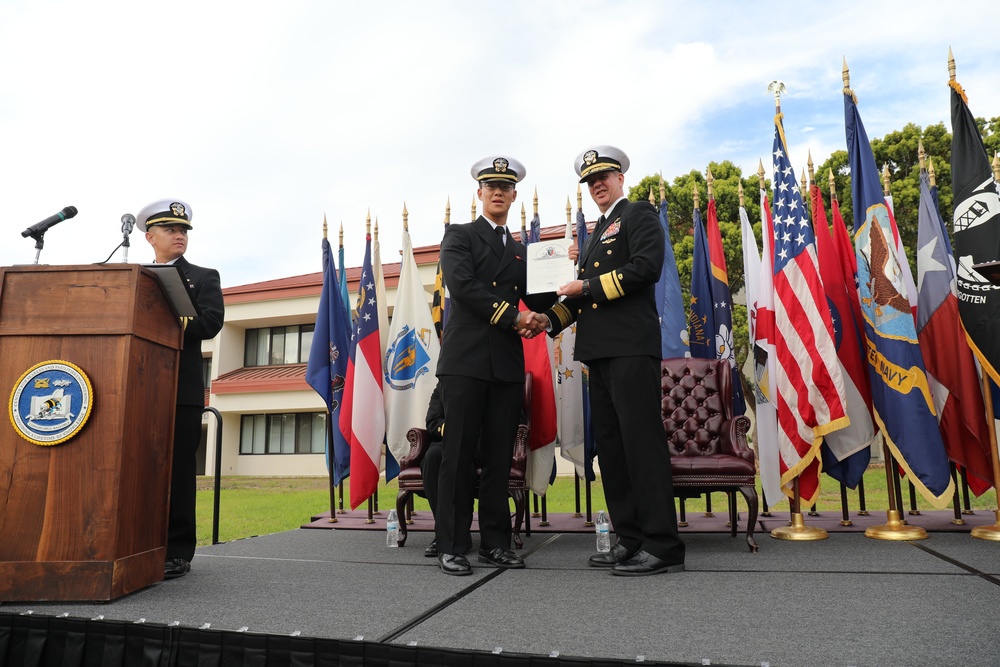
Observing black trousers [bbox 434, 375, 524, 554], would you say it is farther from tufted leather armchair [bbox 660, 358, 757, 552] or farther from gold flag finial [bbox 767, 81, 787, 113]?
gold flag finial [bbox 767, 81, 787, 113]

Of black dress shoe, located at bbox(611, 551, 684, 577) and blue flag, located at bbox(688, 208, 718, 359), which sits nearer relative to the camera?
black dress shoe, located at bbox(611, 551, 684, 577)

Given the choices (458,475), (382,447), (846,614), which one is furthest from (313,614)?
(382,447)

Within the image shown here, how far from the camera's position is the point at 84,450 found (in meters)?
2.59

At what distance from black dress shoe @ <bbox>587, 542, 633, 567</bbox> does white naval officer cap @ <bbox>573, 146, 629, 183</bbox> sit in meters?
1.93

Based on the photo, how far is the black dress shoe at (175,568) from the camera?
307 cm

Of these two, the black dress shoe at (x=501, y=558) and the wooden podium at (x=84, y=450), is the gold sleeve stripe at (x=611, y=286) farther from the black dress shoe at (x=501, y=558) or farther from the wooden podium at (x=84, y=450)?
the wooden podium at (x=84, y=450)

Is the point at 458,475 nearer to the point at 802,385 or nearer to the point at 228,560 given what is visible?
the point at 228,560

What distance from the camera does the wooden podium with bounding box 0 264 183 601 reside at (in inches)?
98.3

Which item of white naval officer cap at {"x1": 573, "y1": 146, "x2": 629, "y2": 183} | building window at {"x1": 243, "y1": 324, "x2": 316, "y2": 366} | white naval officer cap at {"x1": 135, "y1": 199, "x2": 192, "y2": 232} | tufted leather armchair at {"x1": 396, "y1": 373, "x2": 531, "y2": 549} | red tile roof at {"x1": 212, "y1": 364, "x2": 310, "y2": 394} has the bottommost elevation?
tufted leather armchair at {"x1": 396, "y1": 373, "x2": 531, "y2": 549}

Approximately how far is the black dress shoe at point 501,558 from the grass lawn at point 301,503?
12.3 feet

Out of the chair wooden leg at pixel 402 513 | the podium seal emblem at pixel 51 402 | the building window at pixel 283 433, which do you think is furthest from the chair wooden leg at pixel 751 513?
the building window at pixel 283 433

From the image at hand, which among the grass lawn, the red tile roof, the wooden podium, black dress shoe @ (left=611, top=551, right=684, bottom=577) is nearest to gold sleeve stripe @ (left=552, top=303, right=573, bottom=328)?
black dress shoe @ (left=611, top=551, right=684, bottom=577)

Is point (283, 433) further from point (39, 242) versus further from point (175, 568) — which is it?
point (39, 242)

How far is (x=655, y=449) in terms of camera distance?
10.3 feet
